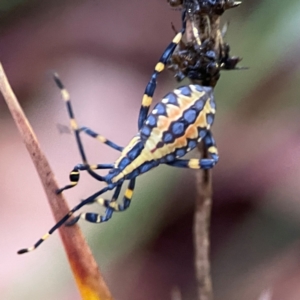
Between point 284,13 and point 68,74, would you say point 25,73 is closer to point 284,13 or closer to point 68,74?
point 68,74

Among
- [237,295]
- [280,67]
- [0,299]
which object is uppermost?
[280,67]

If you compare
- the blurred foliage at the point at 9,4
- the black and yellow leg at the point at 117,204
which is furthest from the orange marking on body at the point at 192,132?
the blurred foliage at the point at 9,4

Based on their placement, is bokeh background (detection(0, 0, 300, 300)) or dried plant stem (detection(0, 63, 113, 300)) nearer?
dried plant stem (detection(0, 63, 113, 300))

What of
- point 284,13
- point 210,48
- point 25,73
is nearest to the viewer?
point 210,48

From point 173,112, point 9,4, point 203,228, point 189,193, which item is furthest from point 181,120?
point 9,4

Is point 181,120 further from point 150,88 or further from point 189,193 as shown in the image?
point 189,193

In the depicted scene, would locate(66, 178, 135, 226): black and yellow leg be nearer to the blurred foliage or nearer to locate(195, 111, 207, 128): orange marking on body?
locate(195, 111, 207, 128): orange marking on body

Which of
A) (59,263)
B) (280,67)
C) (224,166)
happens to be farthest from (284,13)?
(59,263)

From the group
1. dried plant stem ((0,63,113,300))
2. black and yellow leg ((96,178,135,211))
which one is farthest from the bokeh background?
dried plant stem ((0,63,113,300))
